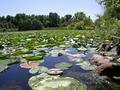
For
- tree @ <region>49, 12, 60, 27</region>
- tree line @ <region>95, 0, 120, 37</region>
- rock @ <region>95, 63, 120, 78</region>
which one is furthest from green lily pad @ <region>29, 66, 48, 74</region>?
tree @ <region>49, 12, 60, 27</region>

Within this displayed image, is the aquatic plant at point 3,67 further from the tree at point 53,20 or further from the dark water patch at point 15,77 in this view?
the tree at point 53,20

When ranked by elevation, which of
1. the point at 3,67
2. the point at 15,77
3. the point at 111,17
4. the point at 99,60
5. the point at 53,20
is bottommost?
the point at 15,77

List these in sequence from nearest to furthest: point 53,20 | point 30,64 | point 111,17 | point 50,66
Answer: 1. point 30,64
2. point 50,66
3. point 111,17
4. point 53,20

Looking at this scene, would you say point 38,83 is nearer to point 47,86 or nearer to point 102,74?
point 47,86

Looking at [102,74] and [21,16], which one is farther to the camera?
[21,16]

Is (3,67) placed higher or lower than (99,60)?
lower

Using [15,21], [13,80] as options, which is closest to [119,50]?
[13,80]

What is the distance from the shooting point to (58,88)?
16.6 feet

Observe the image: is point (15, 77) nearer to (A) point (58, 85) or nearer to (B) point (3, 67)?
(B) point (3, 67)

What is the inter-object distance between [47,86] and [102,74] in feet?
6.76

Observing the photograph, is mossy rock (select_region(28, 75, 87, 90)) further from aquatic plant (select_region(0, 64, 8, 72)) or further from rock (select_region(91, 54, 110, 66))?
rock (select_region(91, 54, 110, 66))

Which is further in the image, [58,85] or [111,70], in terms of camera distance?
[111,70]

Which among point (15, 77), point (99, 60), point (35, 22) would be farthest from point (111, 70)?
point (35, 22)

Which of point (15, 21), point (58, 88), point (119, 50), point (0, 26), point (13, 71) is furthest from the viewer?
point (15, 21)
